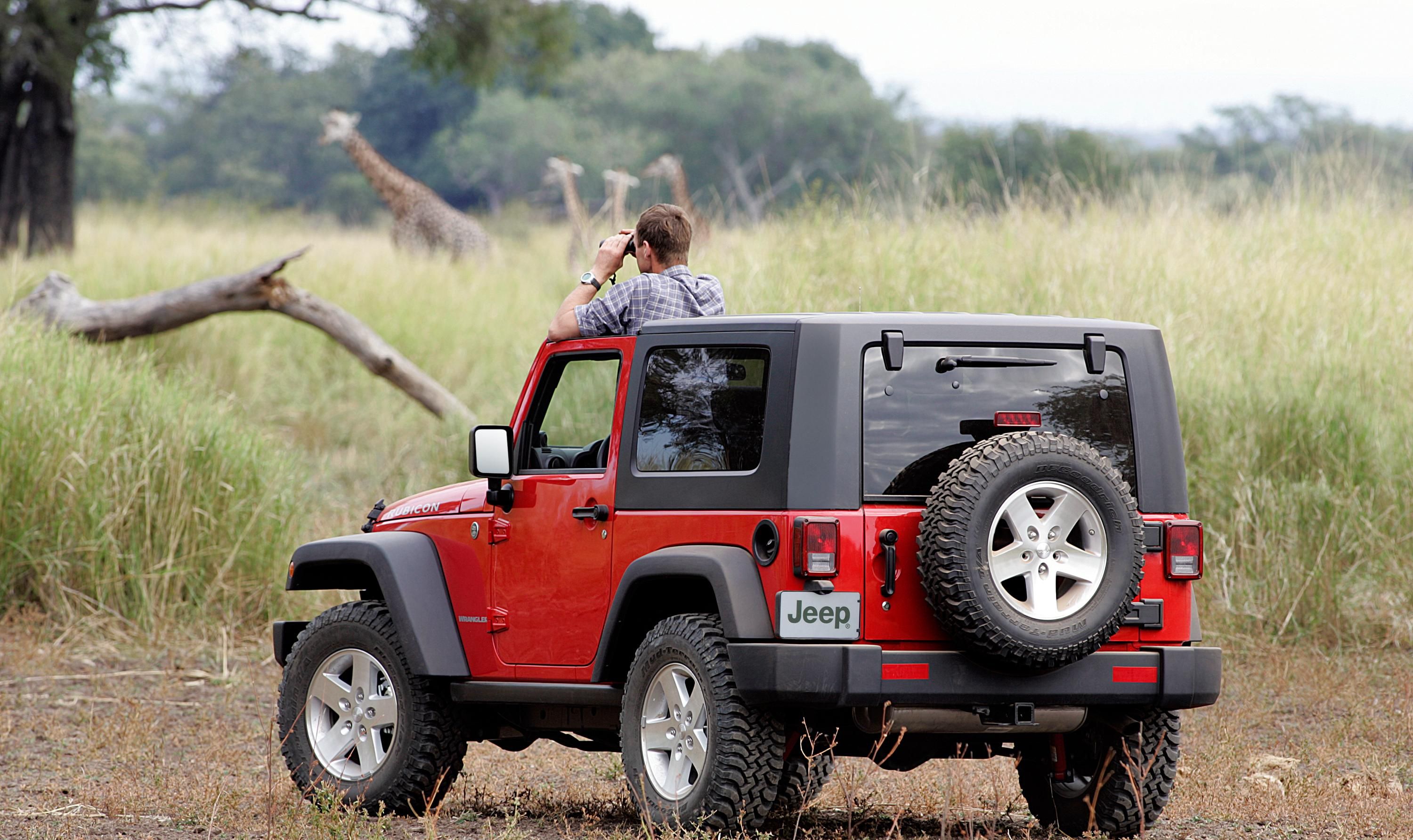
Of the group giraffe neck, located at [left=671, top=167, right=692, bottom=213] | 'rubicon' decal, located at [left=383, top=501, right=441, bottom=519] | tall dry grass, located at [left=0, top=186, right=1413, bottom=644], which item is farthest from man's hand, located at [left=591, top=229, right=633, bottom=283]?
giraffe neck, located at [left=671, top=167, right=692, bottom=213]

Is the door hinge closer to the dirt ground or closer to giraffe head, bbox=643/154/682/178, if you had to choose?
the dirt ground

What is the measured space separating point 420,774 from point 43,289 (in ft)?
29.4

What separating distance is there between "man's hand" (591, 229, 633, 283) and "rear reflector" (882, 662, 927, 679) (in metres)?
2.05

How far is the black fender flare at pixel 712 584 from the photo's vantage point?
16.9ft

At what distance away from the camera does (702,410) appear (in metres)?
5.63

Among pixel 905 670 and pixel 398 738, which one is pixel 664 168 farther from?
pixel 905 670

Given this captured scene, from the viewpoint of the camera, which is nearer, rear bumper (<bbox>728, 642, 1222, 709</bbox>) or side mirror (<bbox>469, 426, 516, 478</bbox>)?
rear bumper (<bbox>728, 642, 1222, 709</bbox>)

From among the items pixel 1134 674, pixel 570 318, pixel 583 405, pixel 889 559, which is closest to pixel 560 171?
pixel 583 405

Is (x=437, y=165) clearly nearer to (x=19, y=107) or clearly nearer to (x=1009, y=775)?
(x=19, y=107)

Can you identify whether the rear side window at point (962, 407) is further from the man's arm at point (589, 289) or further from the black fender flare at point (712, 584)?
the man's arm at point (589, 289)

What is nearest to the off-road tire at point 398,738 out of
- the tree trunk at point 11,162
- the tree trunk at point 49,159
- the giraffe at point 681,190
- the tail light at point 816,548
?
the tail light at point 816,548

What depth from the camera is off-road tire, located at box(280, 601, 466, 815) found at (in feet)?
21.1

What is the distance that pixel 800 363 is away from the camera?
527 centimetres

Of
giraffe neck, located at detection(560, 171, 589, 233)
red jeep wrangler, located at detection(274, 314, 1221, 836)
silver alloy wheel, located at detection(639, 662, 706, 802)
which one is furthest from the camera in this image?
giraffe neck, located at detection(560, 171, 589, 233)
